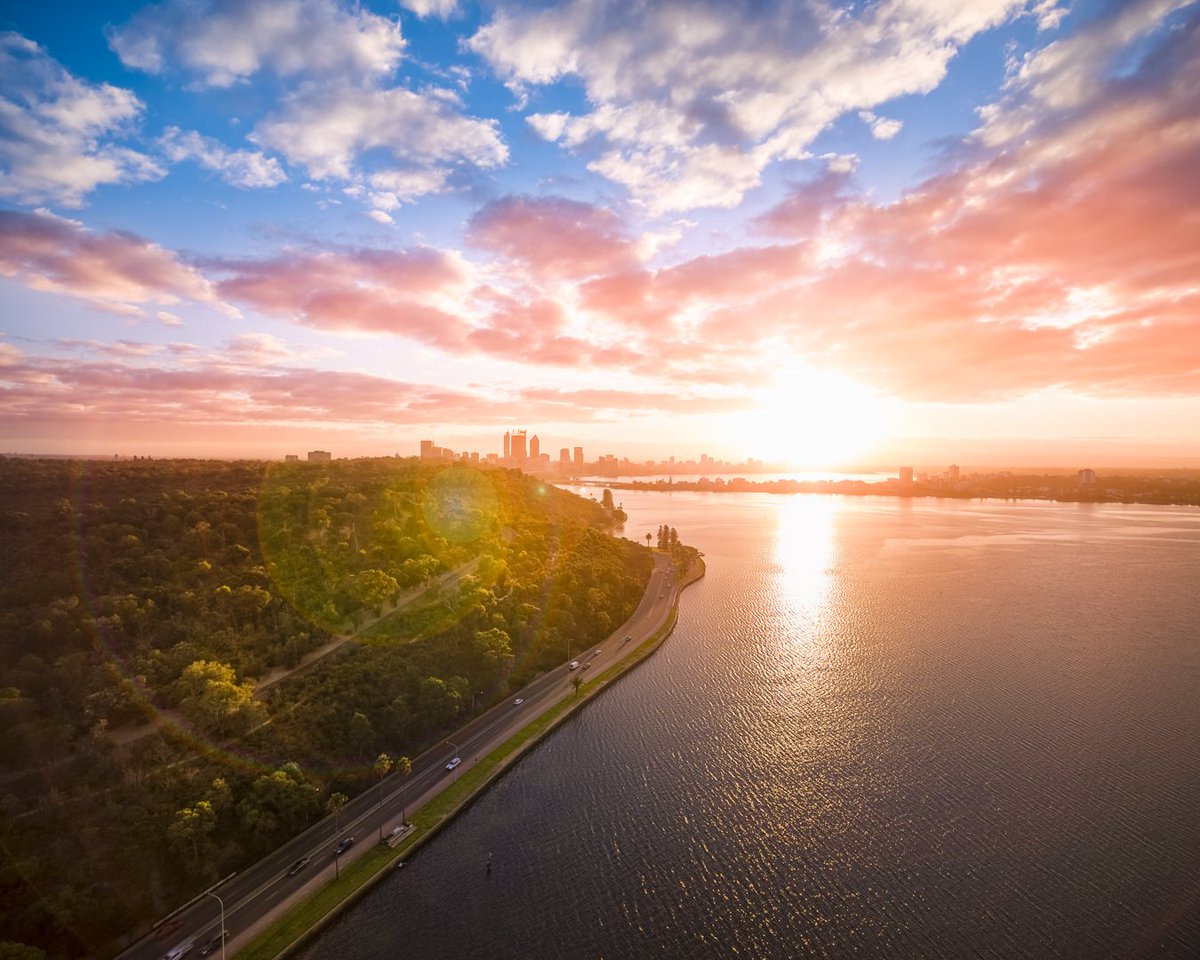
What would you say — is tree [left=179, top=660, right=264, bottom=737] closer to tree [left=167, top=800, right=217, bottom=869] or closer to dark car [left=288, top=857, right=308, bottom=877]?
tree [left=167, top=800, right=217, bottom=869]

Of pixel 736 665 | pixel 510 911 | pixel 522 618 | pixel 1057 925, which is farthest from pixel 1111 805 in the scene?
pixel 522 618

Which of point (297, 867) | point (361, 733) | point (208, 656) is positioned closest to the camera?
point (297, 867)

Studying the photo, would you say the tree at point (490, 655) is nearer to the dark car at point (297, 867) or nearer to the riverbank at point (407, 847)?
the riverbank at point (407, 847)

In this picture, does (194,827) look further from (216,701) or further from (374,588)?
(374,588)

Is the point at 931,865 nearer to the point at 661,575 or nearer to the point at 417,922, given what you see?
the point at 417,922

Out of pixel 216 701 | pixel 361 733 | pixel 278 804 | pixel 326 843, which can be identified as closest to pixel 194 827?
pixel 278 804

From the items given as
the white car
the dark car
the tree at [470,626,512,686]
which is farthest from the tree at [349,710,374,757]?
the white car
